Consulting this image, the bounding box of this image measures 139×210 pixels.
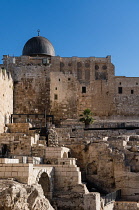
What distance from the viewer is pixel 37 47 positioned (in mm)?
36500

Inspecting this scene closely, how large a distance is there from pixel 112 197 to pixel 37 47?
22960 mm

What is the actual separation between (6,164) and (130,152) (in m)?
9.26

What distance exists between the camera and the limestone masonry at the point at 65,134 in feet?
46.9

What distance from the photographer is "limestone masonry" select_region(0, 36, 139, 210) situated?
14281 mm

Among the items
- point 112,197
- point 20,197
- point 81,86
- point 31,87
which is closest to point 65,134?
point 112,197

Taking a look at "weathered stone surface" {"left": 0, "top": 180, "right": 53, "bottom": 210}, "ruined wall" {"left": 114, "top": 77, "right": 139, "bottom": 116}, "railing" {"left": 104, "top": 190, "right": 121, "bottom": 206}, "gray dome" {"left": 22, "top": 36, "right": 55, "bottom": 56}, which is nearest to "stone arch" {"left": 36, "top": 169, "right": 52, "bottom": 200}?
"railing" {"left": 104, "top": 190, "right": 121, "bottom": 206}

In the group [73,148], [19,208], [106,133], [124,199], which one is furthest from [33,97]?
[19,208]

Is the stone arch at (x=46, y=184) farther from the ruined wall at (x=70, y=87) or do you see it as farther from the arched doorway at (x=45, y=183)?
the ruined wall at (x=70, y=87)

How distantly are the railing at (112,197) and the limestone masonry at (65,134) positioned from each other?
0.06 meters

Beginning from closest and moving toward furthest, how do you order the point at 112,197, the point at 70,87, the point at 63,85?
the point at 112,197 → the point at 63,85 → the point at 70,87

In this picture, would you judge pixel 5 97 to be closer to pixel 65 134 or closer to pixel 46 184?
pixel 65 134

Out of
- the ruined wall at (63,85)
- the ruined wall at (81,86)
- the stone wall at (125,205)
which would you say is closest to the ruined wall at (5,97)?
the ruined wall at (63,85)

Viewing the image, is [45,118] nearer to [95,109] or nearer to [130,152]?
[95,109]

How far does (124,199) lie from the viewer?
17.9 m
